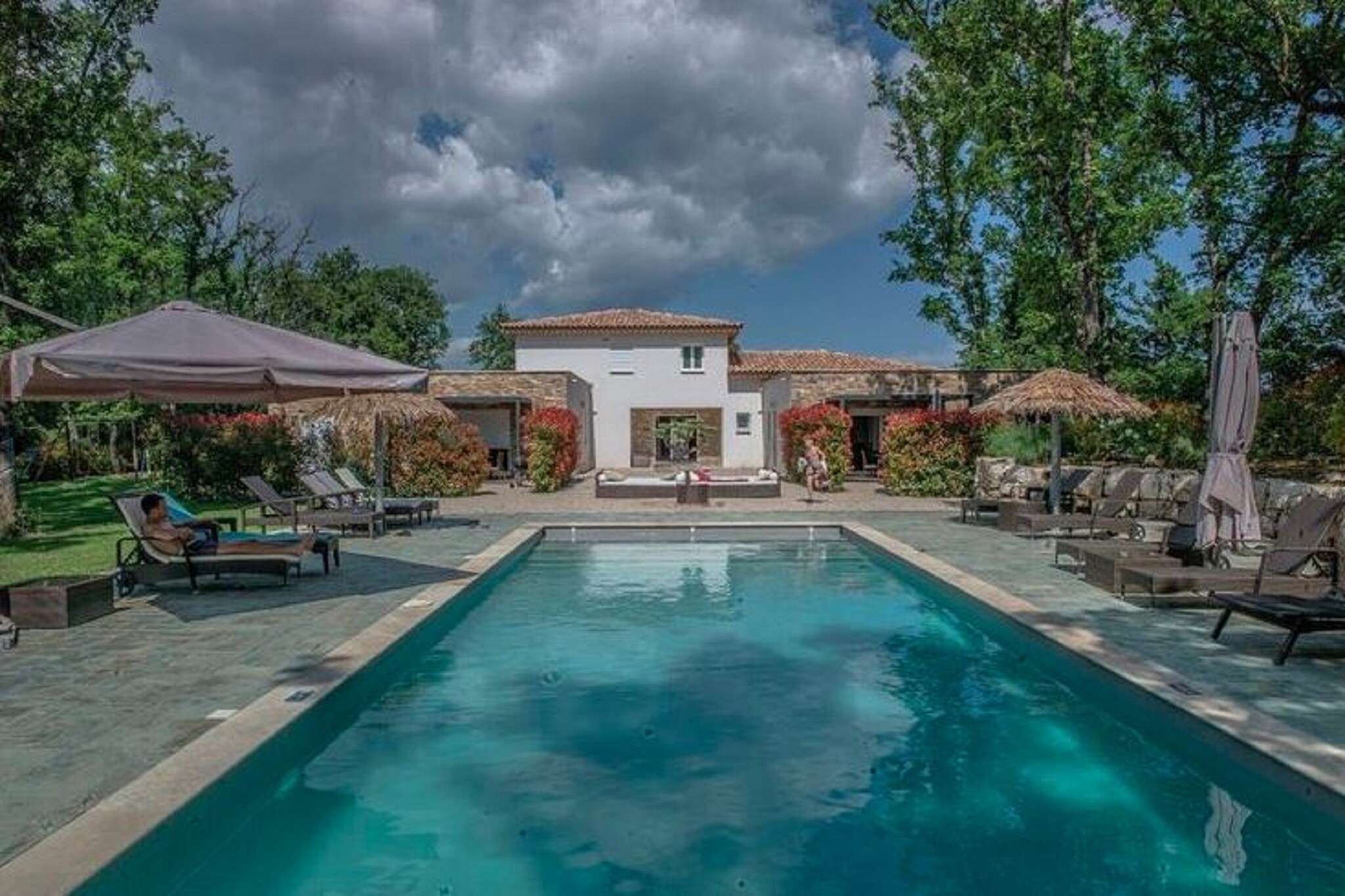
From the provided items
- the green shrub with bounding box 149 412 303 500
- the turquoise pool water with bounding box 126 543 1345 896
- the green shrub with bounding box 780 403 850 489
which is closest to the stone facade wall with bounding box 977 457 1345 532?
the green shrub with bounding box 780 403 850 489

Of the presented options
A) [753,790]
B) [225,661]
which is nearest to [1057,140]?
[753,790]

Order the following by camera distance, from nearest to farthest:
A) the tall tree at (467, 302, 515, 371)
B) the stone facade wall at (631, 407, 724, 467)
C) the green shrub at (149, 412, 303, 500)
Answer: the green shrub at (149, 412, 303, 500), the stone facade wall at (631, 407, 724, 467), the tall tree at (467, 302, 515, 371)

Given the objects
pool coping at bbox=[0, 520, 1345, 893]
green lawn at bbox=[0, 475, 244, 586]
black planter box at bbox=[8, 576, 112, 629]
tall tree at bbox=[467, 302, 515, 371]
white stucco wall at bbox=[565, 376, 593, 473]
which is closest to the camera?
pool coping at bbox=[0, 520, 1345, 893]

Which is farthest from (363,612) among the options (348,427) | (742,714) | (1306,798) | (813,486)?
(813,486)

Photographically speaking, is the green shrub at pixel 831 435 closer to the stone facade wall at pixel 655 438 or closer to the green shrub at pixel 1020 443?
the green shrub at pixel 1020 443

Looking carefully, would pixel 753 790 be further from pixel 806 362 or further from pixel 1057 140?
pixel 806 362

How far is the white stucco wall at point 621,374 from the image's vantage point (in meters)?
37.7

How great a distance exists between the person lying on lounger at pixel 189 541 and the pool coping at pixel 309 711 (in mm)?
1759

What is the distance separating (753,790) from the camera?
5.37 m

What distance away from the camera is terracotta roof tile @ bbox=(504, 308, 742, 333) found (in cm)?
3731

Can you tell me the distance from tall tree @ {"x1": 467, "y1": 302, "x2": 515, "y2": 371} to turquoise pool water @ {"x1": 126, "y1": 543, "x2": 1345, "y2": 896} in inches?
2742

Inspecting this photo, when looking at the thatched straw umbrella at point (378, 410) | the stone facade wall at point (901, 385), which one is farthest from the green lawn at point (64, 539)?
the stone facade wall at point (901, 385)

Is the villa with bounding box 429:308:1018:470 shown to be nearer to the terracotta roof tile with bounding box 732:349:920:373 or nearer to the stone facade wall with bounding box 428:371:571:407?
the terracotta roof tile with bounding box 732:349:920:373

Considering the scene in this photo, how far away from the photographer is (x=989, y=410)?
15602mm
